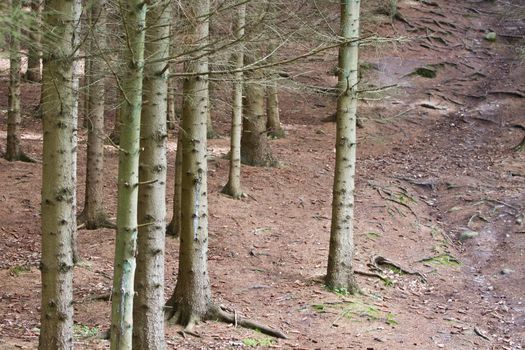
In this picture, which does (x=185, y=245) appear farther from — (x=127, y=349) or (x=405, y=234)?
(x=405, y=234)

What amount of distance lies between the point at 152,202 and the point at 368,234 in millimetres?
8052

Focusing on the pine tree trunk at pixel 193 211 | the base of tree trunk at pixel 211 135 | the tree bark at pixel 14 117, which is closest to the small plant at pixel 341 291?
the pine tree trunk at pixel 193 211

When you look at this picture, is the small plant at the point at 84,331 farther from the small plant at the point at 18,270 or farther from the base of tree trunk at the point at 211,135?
the base of tree trunk at the point at 211,135

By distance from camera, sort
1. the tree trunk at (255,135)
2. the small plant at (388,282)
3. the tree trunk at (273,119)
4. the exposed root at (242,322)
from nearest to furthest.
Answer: the exposed root at (242,322) → the small plant at (388,282) → the tree trunk at (255,135) → the tree trunk at (273,119)

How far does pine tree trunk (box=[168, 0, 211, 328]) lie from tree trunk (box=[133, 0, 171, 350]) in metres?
1.65

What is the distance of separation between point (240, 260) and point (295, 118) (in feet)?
38.2

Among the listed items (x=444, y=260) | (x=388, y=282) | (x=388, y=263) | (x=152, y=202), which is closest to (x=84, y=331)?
(x=152, y=202)

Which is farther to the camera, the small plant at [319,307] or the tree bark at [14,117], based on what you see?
the tree bark at [14,117]

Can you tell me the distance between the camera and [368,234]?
46.2ft

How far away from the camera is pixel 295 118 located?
22922mm

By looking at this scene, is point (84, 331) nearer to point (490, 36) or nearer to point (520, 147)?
point (520, 147)

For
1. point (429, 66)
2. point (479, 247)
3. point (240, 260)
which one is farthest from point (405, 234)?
point (429, 66)

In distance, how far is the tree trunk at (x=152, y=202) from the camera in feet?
21.0

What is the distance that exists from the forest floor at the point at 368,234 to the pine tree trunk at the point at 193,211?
1.40ft
